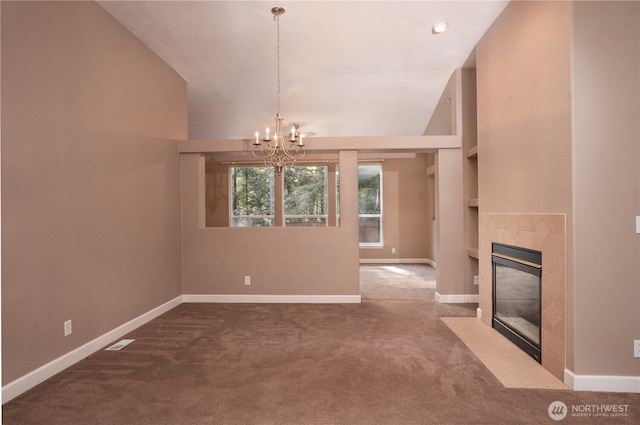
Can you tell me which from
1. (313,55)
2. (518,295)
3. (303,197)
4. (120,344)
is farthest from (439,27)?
(303,197)

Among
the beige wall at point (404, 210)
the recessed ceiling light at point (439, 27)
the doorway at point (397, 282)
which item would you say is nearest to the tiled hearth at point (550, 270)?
the recessed ceiling light at point (439, 27)

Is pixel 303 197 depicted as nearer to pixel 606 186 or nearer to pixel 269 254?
pixel 269 254

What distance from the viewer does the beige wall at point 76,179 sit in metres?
2.56

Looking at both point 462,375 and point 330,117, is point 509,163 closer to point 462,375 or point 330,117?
point 462,375

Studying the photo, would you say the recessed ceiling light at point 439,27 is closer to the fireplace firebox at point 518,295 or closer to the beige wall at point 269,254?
the beige wall at point 269,254

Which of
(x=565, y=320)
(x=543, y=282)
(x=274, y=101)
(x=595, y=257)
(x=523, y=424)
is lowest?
(x=523, y=424)

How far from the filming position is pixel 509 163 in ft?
11.3

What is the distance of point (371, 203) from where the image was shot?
8602 mm

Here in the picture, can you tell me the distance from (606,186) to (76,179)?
3.96 metres

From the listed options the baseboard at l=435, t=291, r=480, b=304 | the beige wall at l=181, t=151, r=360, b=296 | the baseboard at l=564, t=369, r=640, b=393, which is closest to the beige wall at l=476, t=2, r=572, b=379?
the baseboard at l=564, t=369, r=640, b=393

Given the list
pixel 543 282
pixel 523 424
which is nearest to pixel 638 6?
pixel 543 282

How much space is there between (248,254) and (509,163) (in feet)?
10.7

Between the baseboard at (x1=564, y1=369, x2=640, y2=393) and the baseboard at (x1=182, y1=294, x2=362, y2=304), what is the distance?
2.66 meters

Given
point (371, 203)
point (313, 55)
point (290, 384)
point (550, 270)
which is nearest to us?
point (290, 384)
